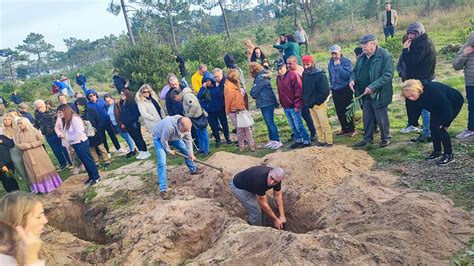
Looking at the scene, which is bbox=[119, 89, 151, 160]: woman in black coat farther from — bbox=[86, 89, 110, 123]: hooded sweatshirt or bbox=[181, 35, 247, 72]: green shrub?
bbox=[181, 35, 247, 72]: green shrub

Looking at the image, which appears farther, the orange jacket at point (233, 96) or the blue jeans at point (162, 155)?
the orange jacket at point (233, 96)

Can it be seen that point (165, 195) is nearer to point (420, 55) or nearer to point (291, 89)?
point (291, 89)

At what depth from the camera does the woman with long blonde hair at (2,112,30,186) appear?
729cm

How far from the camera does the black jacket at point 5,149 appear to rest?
23.7ft

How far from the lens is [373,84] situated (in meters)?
5.98

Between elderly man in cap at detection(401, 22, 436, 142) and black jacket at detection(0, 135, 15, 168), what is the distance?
7.55 m

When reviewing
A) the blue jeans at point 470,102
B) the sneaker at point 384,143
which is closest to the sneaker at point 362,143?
the sneaker at point 384,143

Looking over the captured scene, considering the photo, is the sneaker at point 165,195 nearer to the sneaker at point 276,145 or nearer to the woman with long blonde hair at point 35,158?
the sneaker at point 276,145

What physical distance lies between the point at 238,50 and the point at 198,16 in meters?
36.2

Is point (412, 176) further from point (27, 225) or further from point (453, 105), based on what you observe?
point (27, 225)

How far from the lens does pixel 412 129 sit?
6.79 m

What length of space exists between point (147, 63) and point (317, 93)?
29.2 feet

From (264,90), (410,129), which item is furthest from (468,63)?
(264,90)

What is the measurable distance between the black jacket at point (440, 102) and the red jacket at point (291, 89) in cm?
215
